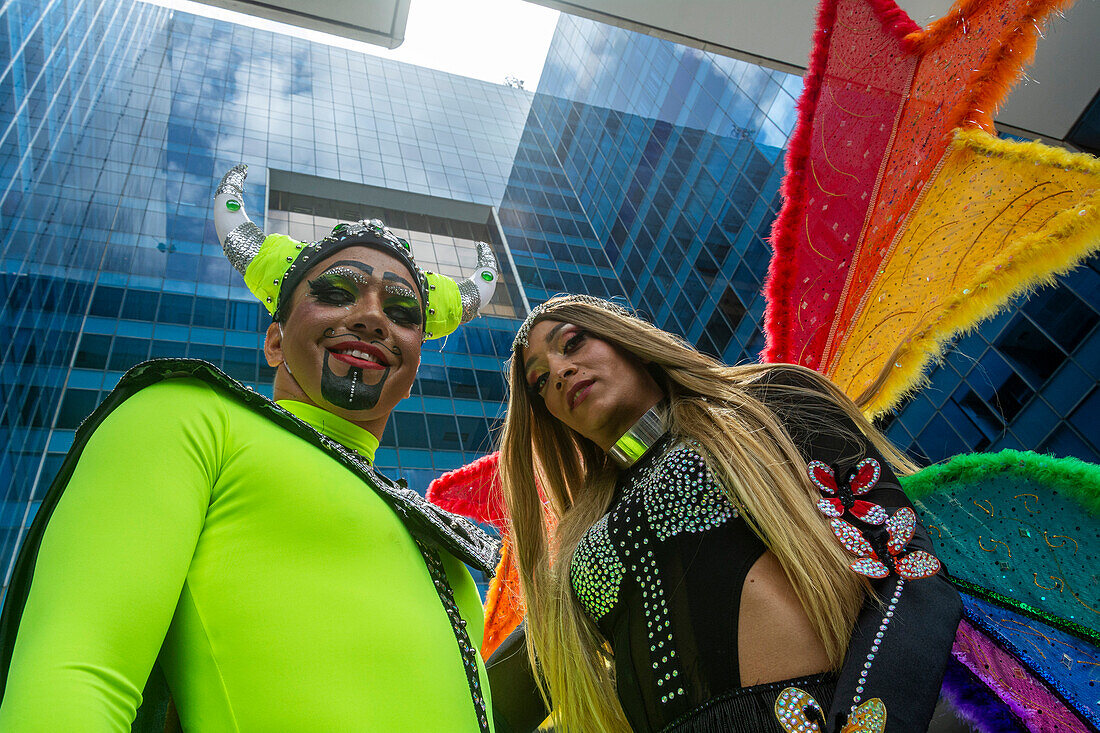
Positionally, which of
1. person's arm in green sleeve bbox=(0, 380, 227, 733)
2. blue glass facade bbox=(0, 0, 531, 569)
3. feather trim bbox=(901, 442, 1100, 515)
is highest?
feather trim bbox=(901, 442, 1100, 515)

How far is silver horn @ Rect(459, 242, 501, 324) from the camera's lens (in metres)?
3.63

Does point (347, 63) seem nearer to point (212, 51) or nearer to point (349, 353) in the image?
point (212, 51)

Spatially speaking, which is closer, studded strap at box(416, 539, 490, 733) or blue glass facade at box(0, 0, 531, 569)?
studded strap at box(416, 539, 490, 733)

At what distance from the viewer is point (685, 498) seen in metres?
2.56

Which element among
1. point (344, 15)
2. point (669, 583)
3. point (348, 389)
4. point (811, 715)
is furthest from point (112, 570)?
point (344, 15)

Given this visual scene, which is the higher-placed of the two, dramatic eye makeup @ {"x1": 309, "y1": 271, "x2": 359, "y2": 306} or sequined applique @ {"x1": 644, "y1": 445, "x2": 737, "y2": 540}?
dramatic eye makeup @ {"x1": 309, "y1": 271, "x2": 359, "y2": 306}

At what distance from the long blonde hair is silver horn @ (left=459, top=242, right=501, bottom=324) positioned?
1.15 feet

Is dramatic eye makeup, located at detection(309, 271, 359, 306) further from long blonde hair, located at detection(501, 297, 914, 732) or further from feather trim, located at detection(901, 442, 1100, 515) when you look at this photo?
feather trim, located at detection(901, 442, 1100, 515)

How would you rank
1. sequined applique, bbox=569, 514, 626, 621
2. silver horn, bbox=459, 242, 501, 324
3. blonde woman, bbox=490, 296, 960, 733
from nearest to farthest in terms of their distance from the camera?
blonde woman, bbox=490, 296, 960, 733 < sequined applique, bbox=569, 514, 626, 621 < silver horn, bbox=459, 242, 501, 324

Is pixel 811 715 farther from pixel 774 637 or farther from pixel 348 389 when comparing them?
pixel 348 389

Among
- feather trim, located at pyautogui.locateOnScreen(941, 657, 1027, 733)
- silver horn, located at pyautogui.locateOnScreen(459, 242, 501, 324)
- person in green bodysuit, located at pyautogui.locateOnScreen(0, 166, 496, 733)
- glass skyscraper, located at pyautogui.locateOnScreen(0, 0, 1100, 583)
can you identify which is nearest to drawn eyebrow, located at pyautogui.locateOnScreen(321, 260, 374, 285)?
person in green bodysuit, located at pyautogui.locateOnScreen(0, 166, 496, 733)

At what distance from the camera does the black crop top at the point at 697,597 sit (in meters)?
1.97

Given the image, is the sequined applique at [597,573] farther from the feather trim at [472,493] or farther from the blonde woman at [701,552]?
the feather trim at [472,493]

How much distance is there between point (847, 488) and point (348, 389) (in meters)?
1.71
